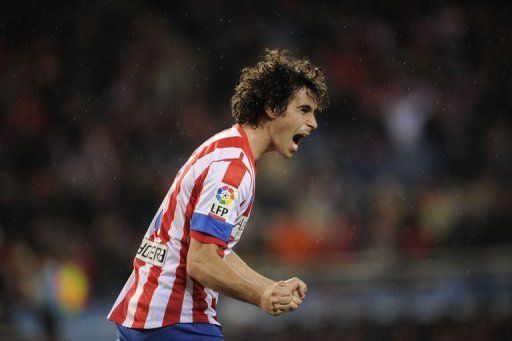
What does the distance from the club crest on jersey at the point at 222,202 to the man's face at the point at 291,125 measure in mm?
435

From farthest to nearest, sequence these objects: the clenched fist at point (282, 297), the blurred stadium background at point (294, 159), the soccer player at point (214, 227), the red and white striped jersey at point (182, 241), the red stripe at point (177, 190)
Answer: the blurred stadium background at point (294, 159), the red stripe at point (177, 190), the red and white striped jersey at point (182, 241), the soccer player at point (214, 227), the clenched fist at point (282, 297)

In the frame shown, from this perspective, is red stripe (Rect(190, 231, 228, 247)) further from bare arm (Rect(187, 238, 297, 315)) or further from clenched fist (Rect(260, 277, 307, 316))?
clenched fist (Rect(260, 277, 307, 316))

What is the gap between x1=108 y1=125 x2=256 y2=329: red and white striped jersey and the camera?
2.84 m

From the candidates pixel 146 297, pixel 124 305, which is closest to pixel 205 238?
pixel 146 297

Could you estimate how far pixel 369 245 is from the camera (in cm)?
757

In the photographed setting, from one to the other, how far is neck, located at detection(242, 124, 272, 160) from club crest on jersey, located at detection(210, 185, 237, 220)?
0.34 m

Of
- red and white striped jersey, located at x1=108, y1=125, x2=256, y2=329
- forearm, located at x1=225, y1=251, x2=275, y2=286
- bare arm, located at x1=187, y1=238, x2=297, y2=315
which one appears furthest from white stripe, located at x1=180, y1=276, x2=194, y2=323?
forearm, located at x1=225, y1=251, x2=275, y2=286

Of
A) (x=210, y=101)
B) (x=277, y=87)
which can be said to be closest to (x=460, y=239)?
(x=210, y=101)

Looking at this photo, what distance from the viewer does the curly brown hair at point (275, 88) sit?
318 centimetres

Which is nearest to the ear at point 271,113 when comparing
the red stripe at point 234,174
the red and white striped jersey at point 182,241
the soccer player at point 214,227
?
the soccer player at point 214,227

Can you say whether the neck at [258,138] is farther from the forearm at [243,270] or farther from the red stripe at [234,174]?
the forearm at [243,270]

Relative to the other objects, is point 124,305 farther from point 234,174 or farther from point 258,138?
point 258,138

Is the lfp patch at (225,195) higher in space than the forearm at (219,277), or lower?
higher

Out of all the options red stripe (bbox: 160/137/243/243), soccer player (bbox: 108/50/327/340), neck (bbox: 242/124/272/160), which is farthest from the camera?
neck (bbox: 242/124/272/160)
